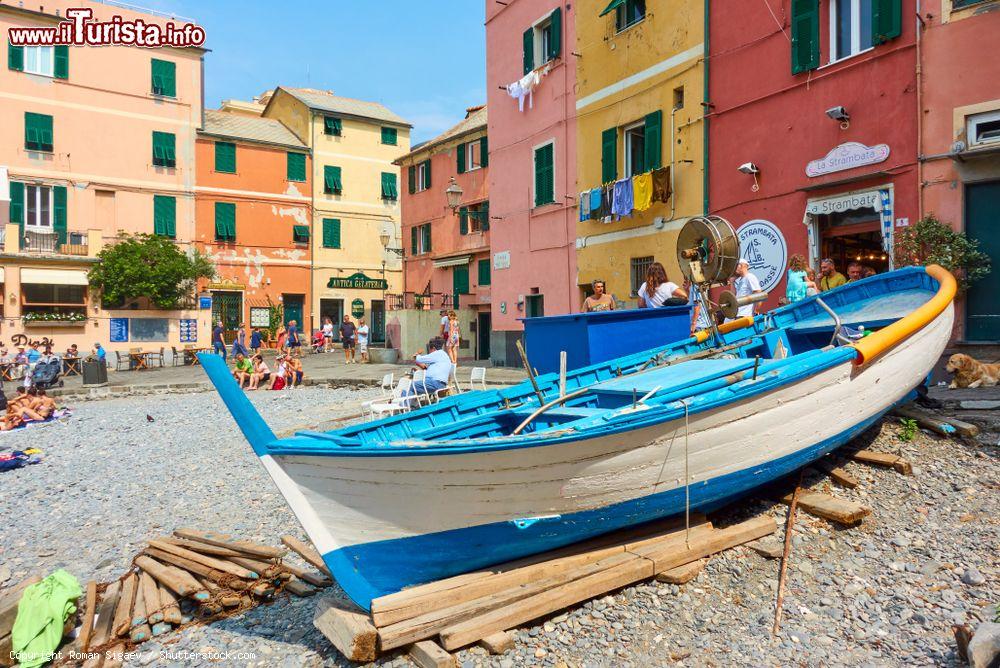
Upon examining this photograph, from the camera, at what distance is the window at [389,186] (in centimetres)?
3572

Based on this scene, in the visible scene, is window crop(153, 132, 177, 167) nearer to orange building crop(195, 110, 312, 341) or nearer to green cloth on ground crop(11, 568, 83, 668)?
orange building crop(195, 110, 312, 341)

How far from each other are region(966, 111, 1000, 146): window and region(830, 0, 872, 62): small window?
2185 mm

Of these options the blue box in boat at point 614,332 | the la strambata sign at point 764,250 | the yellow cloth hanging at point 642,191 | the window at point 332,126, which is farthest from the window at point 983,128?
the window at point 332,126

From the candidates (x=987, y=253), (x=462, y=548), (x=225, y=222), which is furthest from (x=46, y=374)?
(x=987, y=253)

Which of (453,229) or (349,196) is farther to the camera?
(349,196)

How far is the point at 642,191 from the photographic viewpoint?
14.4 m

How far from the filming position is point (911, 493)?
5410mm

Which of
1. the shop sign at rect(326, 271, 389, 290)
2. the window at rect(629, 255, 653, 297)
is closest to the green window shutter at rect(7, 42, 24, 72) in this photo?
the shop sign at rect(326, 271, 389, 290)

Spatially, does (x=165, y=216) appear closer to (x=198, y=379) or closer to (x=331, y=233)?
(x=331, y=233)

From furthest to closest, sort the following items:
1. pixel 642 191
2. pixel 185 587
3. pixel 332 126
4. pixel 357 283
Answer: pixel 357 283 → pixel 332 126 → pixel 642 191 → pixel 185 587

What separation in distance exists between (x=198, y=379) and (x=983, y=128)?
753 inches

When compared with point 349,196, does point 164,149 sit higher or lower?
higher

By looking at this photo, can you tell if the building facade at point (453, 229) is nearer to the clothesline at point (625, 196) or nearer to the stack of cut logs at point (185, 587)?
the clothesline at point (625, 196)

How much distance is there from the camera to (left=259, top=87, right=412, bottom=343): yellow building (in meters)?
33.4
